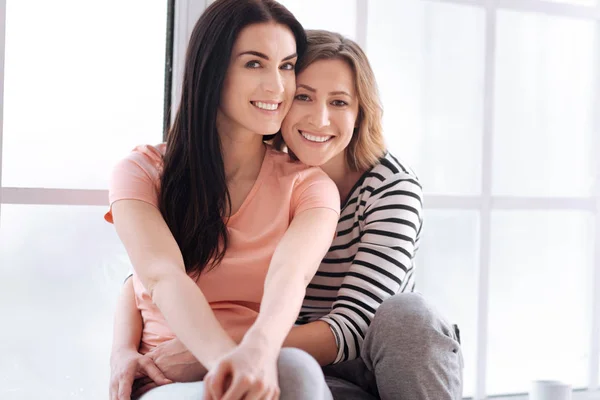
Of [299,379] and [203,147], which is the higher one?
[203,147]

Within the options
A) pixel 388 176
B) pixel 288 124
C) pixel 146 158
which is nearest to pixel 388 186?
pixel 388 176

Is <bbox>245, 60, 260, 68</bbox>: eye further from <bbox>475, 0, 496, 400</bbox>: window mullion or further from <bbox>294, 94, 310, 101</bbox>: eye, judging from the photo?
<bbox>475, 0, 496, 400</bbox>: window mullion

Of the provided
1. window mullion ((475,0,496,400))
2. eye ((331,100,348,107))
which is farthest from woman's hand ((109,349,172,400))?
window mullion ((475,0,496,400))

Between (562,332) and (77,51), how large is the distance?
6.08 feet

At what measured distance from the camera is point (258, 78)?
5.06 ft

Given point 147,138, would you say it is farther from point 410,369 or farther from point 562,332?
point 562,332

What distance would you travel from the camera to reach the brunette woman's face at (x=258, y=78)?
5.01 feet

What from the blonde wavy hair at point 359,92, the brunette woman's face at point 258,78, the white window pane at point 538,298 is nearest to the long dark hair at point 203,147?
the brunette woman's face at point 258,78

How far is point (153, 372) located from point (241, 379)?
0.38 meters

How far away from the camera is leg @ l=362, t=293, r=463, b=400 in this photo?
1409mm

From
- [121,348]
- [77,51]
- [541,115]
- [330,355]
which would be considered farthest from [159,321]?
[541,115]

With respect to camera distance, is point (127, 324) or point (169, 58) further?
point (169, 58)

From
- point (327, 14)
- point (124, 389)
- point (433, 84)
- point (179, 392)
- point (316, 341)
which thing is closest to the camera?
point (179, 392)

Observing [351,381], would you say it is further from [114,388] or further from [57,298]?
[57,298]
